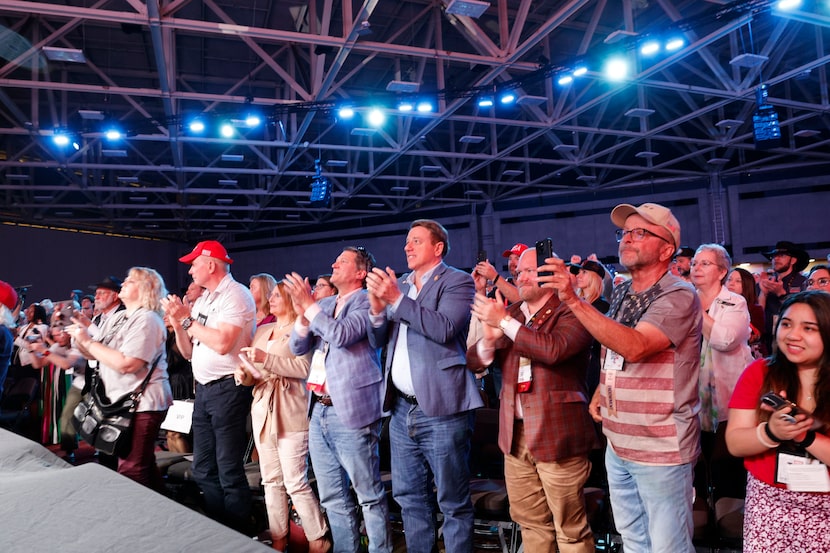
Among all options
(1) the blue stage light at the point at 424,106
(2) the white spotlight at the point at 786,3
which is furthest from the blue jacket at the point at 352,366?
(1) the blue stage light at the point at 424,106

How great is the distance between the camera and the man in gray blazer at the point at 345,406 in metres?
3.20

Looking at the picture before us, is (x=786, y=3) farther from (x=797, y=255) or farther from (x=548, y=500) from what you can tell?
(x=548, y=500)

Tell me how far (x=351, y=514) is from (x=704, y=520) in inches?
68.4

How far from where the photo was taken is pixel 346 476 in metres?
3.47

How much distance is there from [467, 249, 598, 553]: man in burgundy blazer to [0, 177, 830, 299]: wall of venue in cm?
1595

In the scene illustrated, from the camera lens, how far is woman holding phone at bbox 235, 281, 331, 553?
364 cm

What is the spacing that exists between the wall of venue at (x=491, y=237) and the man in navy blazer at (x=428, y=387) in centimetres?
1602

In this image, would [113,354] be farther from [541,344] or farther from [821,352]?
[821,352]

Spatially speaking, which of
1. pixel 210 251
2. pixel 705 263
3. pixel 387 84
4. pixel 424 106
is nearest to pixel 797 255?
pixel 705 263

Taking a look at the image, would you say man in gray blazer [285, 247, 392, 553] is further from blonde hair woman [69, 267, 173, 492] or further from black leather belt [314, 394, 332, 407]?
blonde hair woman [69, 267, 173, 492]

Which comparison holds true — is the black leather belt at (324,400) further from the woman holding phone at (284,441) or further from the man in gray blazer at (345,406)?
the woman holding phone at (284,441)

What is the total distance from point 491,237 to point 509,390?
17.7 meters

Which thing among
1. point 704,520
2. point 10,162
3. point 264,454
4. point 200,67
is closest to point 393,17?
point 200,67

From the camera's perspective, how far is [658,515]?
2273 mm
